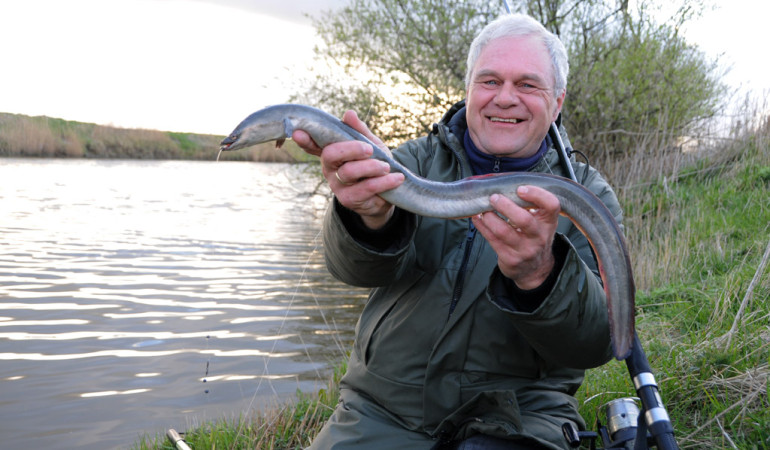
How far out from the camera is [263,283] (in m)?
9.36

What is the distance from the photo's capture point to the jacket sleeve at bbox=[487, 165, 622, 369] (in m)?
2.19

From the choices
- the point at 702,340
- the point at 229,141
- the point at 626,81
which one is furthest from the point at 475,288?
the point at 626,81

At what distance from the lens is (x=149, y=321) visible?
7250 mm

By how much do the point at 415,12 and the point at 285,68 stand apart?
276 centimetres

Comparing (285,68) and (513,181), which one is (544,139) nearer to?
(513,181)

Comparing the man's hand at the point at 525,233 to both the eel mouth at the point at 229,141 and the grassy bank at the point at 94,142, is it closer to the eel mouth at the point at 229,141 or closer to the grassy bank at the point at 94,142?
the eel mouth at the point at 229,141

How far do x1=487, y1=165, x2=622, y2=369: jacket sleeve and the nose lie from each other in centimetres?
77

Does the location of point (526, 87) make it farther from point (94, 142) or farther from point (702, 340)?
point (94, 142)

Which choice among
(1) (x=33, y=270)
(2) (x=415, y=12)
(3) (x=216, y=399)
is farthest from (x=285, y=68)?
(3) (x=216, y=399)

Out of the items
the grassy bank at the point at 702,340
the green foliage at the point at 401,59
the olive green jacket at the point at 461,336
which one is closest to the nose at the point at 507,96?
the olive green jacket at the point at 461,336

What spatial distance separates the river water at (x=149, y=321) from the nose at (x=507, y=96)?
2.80 meters

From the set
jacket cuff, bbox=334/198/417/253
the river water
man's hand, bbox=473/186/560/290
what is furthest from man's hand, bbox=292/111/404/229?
the river water

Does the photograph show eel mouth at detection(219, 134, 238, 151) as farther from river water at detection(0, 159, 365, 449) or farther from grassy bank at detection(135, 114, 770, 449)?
river water at detection(0, 159, 365, 449)

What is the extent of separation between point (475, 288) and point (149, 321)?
571cm
